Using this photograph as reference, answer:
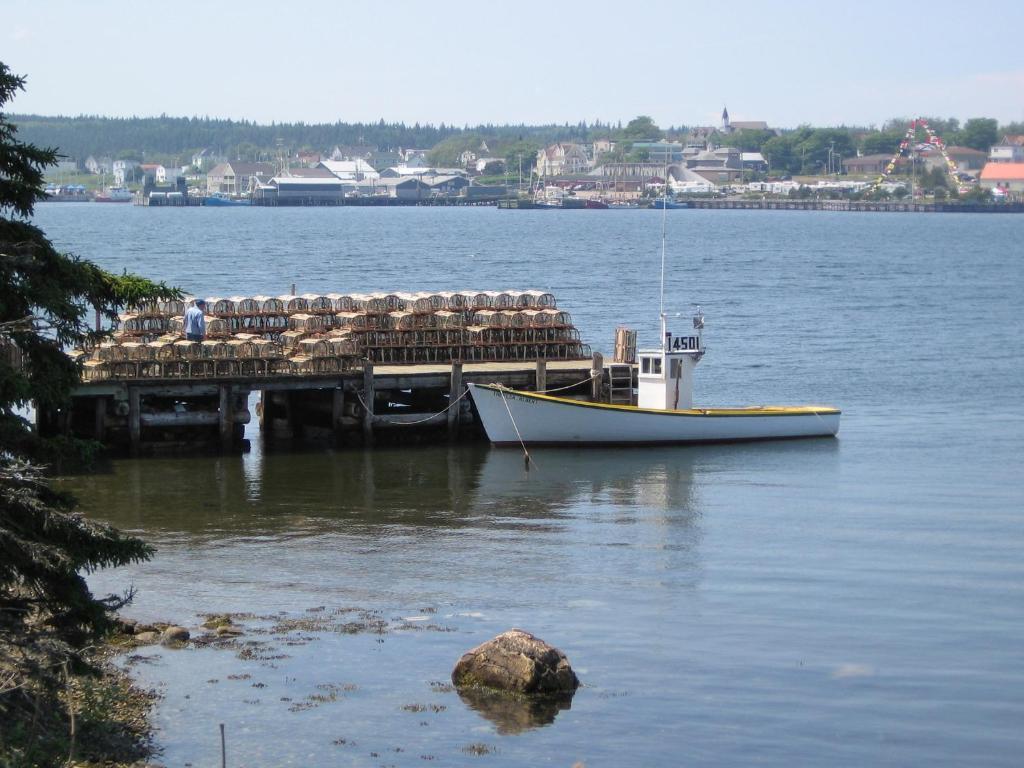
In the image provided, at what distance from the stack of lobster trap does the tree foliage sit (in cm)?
1894

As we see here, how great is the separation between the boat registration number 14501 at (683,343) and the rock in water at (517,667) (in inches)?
755

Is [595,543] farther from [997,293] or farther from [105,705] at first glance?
[997,293]

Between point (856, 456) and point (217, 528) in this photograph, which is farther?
point (856, 456)

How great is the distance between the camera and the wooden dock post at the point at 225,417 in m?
35.7

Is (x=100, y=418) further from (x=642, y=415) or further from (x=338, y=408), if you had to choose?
(x=642, y=415)

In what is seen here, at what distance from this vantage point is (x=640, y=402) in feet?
128

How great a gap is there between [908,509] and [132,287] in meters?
20.6

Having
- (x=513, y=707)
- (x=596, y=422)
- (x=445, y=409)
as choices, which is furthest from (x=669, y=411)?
(x=513, y=707)

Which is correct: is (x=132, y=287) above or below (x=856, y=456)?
above

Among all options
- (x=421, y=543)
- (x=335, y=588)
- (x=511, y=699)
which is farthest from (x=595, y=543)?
(x=511, y=699)

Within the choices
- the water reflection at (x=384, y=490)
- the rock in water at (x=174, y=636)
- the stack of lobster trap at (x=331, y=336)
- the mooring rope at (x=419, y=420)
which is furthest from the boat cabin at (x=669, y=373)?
the rock in water at (x=174, y=636)

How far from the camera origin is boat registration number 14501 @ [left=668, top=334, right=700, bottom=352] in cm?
3819

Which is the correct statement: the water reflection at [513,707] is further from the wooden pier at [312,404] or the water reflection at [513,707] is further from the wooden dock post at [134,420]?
the wooden dock post at [134,420]

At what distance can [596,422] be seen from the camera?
38.0 m
